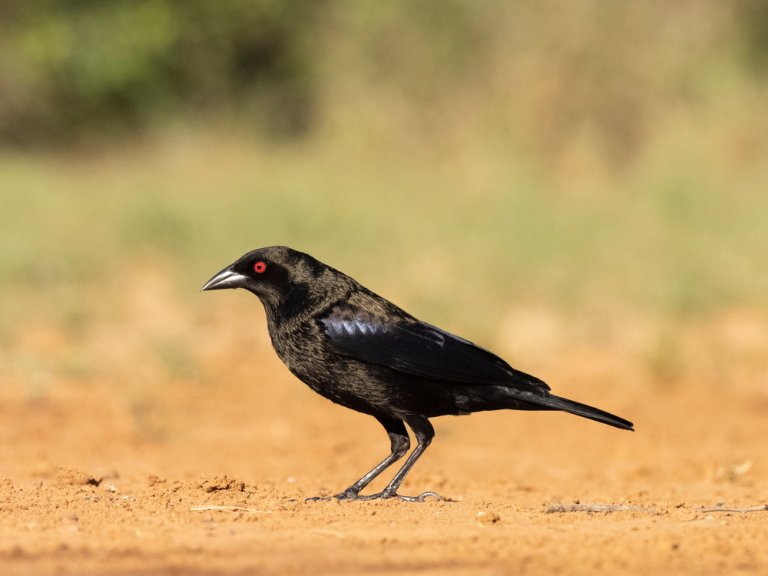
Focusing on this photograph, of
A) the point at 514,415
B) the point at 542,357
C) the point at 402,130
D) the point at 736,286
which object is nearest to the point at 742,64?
the point at 402,130

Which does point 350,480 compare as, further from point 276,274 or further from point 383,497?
point 276,274

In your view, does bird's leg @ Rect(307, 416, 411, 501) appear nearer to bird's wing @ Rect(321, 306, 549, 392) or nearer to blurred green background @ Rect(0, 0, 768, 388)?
bird's wing @ Rect(321, 306, 549, 392)

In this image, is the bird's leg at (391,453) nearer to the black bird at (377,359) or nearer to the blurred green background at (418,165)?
the black bird at (377,359)

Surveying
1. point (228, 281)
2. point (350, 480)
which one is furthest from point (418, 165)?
point (228, 281)

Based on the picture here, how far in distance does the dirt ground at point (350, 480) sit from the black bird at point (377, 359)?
0.42m

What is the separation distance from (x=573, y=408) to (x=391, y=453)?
89 centimetres

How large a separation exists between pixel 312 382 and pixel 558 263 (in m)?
8.67

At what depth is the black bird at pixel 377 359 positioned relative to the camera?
19.2 feet

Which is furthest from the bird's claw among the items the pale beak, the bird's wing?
the pale beak

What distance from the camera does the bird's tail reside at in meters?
5.77

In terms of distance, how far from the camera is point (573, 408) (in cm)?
585

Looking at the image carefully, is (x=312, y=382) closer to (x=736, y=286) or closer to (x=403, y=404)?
(x=403, y=404)

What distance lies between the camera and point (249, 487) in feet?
21.5

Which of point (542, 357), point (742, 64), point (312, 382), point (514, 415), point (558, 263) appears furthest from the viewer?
point (742, 64)
